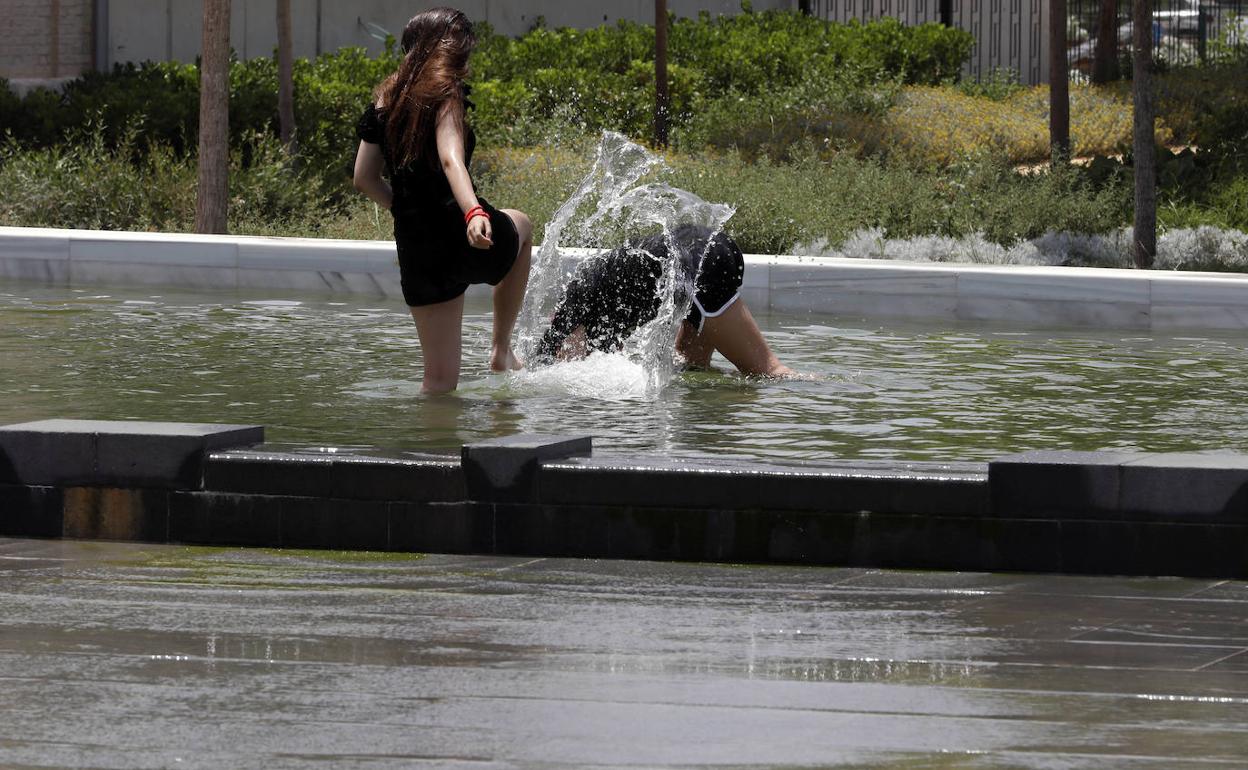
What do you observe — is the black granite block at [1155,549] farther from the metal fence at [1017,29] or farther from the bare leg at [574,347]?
the metal fence at [1017,29]

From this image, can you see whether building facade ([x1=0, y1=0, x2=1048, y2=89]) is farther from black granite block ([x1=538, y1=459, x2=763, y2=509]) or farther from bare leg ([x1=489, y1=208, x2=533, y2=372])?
black granite block ([x1=538, y1=459, x2=763, y2=509])

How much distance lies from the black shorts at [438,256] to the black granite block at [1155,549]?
3701 mm

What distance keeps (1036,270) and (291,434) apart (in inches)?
253

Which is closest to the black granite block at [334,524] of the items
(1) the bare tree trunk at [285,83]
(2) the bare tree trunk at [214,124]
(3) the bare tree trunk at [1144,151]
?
(3) the bare tree trunk at [1144,151]

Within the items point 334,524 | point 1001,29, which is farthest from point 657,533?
point 1001,29

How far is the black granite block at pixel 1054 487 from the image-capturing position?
5.30 metres

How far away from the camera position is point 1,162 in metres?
19.2

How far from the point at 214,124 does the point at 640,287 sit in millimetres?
8085

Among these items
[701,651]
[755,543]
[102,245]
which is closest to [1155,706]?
[701,651]

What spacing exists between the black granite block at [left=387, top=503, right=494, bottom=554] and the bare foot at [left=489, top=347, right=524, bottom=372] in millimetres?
3525

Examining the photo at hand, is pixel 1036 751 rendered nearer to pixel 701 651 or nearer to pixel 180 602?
pixel 701 651

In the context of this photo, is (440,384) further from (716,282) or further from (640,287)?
(716,282)

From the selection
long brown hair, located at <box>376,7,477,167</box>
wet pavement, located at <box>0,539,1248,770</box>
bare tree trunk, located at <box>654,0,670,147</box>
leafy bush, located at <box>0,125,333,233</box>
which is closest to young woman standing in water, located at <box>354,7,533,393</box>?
long brown hair, located at <box>376,7,477,167</box>

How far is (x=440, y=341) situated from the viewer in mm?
8656
